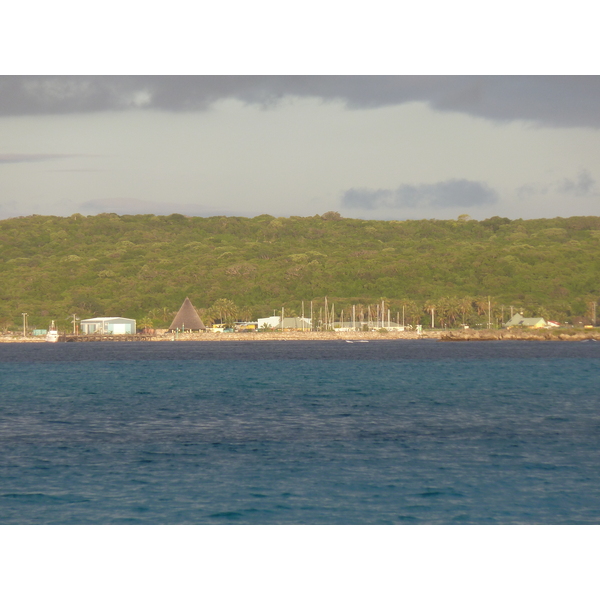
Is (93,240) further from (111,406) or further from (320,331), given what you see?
(111,406)

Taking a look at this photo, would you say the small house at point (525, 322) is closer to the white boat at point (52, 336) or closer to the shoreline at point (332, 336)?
the shoreline at point (332, 336)

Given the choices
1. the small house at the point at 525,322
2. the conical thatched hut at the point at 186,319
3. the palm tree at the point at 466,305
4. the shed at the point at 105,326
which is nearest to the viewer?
the small house at the point at 525,322

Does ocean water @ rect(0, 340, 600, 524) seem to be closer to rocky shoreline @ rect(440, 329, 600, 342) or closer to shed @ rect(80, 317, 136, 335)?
rocky shoreline @ rect(440, 329, 600, 342)

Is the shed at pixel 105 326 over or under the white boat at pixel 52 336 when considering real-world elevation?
over

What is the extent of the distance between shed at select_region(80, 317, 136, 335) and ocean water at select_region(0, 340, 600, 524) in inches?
3872

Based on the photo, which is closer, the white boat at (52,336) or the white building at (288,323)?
the white boat at (52,336)

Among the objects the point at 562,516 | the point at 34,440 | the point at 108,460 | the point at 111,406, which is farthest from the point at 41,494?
the point at 111,406

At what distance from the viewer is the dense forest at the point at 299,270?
125625 mm

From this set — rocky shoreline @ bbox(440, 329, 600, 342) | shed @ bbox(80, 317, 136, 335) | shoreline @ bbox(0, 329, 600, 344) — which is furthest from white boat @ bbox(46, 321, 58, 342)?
rocky shoreline @ bbox(440, 329, 600, 342)

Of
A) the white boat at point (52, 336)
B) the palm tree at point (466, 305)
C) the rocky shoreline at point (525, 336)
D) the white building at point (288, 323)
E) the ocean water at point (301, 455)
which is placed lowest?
Result: the ocean water at point (301, 455)

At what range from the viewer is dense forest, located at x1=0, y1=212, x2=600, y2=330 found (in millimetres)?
125625

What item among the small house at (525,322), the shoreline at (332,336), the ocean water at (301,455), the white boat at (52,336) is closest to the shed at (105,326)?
the shoreline at (332,336)

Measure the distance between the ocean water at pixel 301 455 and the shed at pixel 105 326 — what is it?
323 ft

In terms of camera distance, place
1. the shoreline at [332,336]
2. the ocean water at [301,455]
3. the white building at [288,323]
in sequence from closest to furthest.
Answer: the ocean water at [301,455] → the shoreline at [332,336] → the white building at [288,323]
